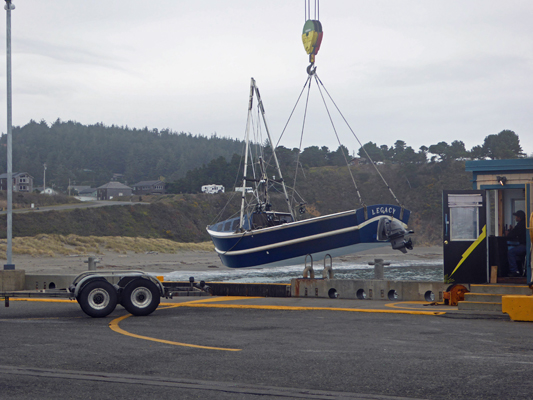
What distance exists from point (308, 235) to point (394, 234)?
4.27m

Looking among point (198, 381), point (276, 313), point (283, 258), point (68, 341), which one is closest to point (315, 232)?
point (283, 258)

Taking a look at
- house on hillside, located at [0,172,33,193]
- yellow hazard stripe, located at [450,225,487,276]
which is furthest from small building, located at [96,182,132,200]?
yellow hazard stripe, located at [450,225,487,276]

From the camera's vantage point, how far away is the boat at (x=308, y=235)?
27.9m

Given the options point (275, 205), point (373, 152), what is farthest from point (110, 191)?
point (373, 152)

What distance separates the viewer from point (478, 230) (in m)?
13.9

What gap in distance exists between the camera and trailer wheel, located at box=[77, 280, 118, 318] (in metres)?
12.5

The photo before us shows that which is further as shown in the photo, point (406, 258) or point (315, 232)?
point (406, 258)

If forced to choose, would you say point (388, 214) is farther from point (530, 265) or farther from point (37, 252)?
point (37, 252)

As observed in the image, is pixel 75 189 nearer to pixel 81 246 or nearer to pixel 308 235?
pixel 81 246

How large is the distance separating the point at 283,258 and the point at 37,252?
31.3 meters

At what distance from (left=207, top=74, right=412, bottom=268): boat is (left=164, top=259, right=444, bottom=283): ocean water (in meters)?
4.66

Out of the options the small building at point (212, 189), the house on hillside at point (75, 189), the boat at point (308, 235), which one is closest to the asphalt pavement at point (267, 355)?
the boat at point (308, 235)

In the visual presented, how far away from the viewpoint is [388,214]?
2797 centimetres

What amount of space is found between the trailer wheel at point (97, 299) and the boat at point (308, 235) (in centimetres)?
1585
